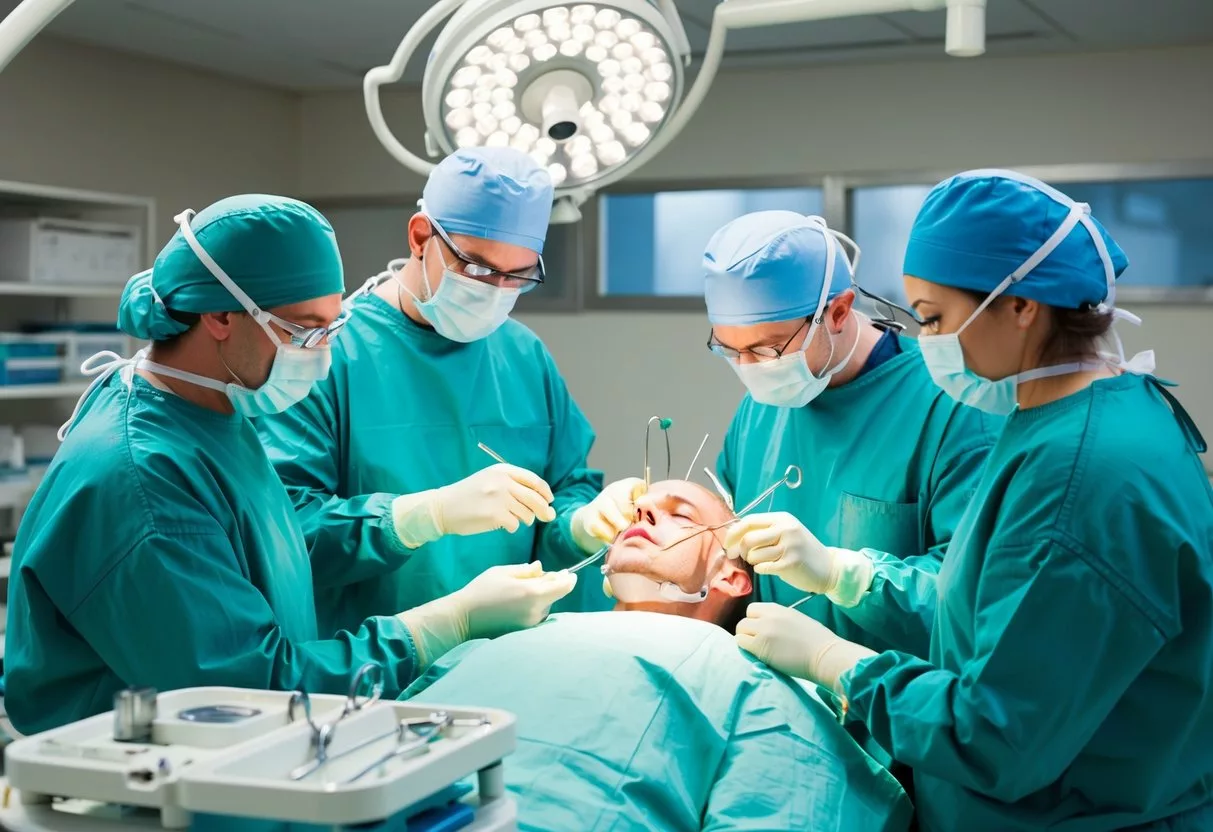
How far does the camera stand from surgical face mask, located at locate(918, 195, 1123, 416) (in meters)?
1.46

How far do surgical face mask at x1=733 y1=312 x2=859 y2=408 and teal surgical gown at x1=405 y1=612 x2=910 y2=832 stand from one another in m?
0.41

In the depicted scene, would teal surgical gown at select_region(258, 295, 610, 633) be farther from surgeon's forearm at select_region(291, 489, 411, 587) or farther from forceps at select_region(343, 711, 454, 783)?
forceps at select_region(343, 711, 454, 783)

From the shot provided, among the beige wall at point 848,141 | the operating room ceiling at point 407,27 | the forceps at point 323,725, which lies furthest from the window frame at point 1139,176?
the forceps at point 323,725

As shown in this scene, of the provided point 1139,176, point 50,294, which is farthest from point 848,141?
point 50,294

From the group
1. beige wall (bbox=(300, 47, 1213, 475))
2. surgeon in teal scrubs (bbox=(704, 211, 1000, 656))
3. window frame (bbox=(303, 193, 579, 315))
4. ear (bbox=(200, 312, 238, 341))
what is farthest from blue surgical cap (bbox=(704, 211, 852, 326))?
window frame (bbox=(303, 193, 579, 315))

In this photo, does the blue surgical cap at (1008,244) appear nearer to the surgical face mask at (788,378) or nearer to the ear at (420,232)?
the surgical face mask at (788,378)

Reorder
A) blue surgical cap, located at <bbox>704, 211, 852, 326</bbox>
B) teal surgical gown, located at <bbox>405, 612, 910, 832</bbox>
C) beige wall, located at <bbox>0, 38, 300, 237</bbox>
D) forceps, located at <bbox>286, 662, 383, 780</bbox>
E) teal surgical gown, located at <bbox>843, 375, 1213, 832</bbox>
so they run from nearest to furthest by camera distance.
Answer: forceps, located at <bbox>286, 662, 383, 780</bbox>
teal surgical gown, located at <bbox>843, 375, 1213, 832</bbox>
teal surgical gown, located at <bbox>405, 612, 910, 832</bbox>
blue surgical cap, located at <bbox>704, 211, 852, 326</bbox>
beige wall, located at <bbox>0, 38, 300, 237</bbox>

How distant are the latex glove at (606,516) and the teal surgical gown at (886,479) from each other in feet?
0.81

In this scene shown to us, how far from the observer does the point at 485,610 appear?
6.37 ft

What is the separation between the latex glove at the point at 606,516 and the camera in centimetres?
225

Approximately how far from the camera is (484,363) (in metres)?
2.38

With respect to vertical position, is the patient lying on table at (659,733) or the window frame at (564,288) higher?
the window frame at (564,288)

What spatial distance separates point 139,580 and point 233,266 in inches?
17.0

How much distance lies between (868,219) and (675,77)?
3.61 metres
